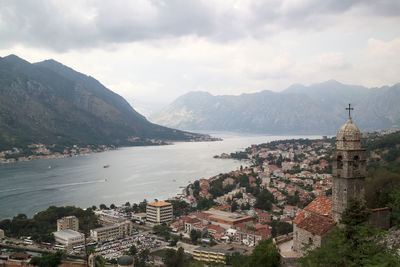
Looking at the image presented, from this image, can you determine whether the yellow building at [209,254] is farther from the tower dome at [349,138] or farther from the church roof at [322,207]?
the tower dome at [349,138]

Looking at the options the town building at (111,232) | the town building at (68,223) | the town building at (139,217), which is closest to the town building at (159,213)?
the town building at (139,217)

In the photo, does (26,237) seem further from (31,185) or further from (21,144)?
(21,144)

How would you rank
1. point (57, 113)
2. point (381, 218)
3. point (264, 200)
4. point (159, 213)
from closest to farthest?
point (381, 218)
point (159, 213)
point (264, 200)
point (57, 113)

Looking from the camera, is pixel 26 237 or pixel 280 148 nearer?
pixel 26 237

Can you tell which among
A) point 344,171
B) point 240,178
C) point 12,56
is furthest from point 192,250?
point 12,56

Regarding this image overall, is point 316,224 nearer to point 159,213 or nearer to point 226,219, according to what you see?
point 226,219

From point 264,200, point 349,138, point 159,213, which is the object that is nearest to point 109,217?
point 159,213
